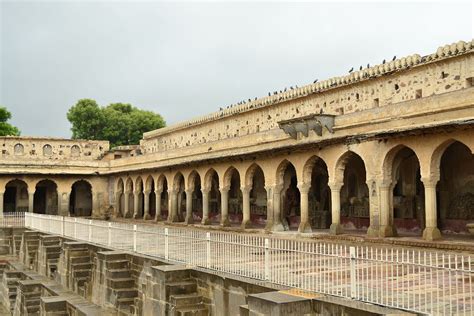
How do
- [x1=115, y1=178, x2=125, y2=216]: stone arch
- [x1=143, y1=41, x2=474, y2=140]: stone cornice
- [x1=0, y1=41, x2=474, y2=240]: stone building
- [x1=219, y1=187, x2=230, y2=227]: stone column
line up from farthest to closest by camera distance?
[x1=115, y1=178, x2=125, y2=216]: stone arch < [x1=219, y1=187, x2=230, y2=227]: stone column < [x1=143, y1=41, x2=474, y2=140]: stone cornice < [x1=0, y1=41, x2=474, y2=240]: stone building

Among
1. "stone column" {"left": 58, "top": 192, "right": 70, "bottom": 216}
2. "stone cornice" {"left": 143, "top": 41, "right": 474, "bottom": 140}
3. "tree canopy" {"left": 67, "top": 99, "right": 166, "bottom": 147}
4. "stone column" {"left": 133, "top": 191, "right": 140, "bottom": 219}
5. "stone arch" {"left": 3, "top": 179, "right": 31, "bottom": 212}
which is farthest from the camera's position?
"tree canopy" {"left": 67, "top": 99, "right": 166, "bottom": 147}

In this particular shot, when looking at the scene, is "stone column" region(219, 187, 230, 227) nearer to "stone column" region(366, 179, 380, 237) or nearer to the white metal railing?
"stone column" region(366, 179, 380, 237)

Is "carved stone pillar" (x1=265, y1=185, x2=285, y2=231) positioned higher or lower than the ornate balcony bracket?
lower

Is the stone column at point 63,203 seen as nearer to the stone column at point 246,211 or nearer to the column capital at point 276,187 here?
the stone column at point 246,211

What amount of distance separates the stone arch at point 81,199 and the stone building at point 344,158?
188 inches

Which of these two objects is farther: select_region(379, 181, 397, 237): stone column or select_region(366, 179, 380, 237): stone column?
select_region(366, 179, 380, 237): stone column

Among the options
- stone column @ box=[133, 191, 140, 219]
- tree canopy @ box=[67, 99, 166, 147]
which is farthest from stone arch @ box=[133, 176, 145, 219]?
tree canopy @ box=[67, 99, 166, 147]

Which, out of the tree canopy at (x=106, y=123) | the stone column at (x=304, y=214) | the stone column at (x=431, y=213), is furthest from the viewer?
the tree canopy at (x=106, y=123)

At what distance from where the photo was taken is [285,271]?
796cm

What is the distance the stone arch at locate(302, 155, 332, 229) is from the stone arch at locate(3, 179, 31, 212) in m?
24.0

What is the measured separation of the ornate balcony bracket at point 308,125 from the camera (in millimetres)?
17922

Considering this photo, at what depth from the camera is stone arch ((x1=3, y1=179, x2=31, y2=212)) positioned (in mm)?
37469

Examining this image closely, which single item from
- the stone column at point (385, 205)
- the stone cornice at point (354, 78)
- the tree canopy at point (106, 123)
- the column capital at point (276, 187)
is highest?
the tree canopy at point (106, 123)

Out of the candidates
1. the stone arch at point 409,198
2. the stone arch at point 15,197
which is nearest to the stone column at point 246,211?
the stone arch at point 409,198
